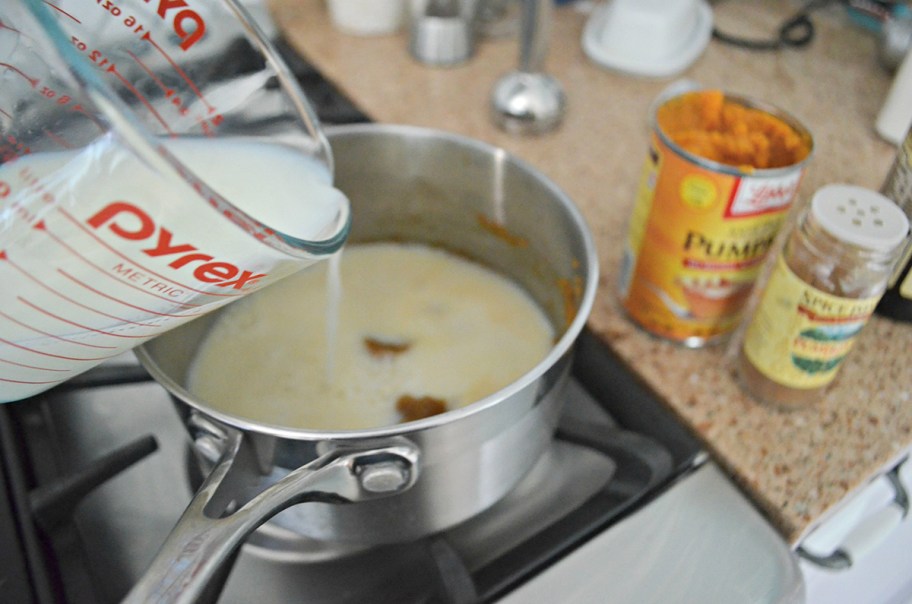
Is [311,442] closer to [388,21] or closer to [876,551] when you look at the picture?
[876,551]

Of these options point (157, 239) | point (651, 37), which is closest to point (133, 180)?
point (157, 239)

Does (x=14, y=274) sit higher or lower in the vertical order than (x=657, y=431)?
higher

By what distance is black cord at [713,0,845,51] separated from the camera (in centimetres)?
95

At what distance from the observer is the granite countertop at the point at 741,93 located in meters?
0.51

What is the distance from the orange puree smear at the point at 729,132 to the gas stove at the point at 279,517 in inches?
7.2

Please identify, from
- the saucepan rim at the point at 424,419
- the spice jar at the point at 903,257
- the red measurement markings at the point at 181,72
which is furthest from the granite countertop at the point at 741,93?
the red measurement markings at the point at 181,72

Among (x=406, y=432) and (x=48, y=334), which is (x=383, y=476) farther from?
(x=48, y=334)

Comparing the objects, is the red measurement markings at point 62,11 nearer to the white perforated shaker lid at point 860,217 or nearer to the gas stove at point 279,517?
the gas stove at point 279,517

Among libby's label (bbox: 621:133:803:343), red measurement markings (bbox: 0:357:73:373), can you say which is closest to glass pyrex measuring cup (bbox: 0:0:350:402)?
red measurement markings (bbox: 0:357:73:373)

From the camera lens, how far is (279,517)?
47 centimetres

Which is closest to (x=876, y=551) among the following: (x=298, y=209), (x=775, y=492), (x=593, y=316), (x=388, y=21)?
(x=775, y=492)

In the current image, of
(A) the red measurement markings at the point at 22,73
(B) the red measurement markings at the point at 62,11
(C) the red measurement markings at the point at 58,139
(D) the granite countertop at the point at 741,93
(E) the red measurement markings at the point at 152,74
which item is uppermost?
(B) the red measurement markings at the point at 62,11

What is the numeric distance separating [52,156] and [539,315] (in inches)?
18.8

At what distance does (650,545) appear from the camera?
49cm
